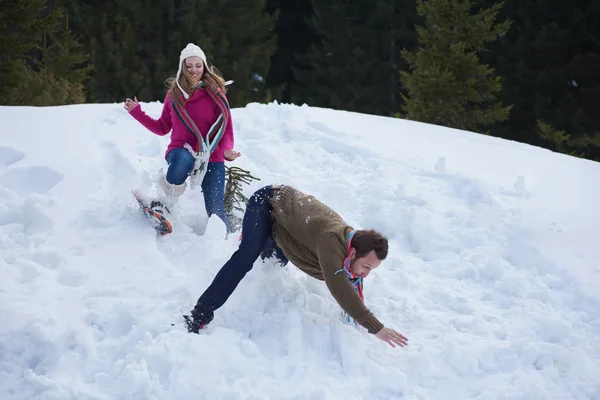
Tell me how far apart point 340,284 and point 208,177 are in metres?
1.83

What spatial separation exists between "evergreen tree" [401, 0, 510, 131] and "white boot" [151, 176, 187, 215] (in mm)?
12344

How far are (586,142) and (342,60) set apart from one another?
9.09m

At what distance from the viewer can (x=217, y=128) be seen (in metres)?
5.32

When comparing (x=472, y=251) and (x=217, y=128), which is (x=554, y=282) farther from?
(x=217, y=128)

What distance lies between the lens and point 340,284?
4.01m

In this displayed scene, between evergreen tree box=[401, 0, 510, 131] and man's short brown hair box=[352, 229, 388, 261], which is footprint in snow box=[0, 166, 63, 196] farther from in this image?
evergreen tree box=[401, 0, 510, 131]

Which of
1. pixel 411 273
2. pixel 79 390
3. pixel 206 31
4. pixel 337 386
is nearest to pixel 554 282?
pixel 411 273

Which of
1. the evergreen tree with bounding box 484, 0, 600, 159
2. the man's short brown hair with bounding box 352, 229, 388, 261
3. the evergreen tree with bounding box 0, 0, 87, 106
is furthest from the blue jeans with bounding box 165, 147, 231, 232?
the evergreen tree with bounding box 484, 0, 600, 159

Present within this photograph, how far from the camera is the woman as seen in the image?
5.21 metres

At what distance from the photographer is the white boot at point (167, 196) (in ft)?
17.4

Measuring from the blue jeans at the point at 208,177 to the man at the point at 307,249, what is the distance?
854 millimetres

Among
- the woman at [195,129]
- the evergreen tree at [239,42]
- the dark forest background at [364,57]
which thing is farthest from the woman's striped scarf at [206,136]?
the evergreen tree at [239,42]

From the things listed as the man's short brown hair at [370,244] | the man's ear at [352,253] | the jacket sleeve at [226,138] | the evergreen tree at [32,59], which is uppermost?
the man's short brown hair at [370,244]

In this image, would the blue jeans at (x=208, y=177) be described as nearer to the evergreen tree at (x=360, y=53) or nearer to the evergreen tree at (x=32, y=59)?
the evergreen tree at (x=32, y=59)
